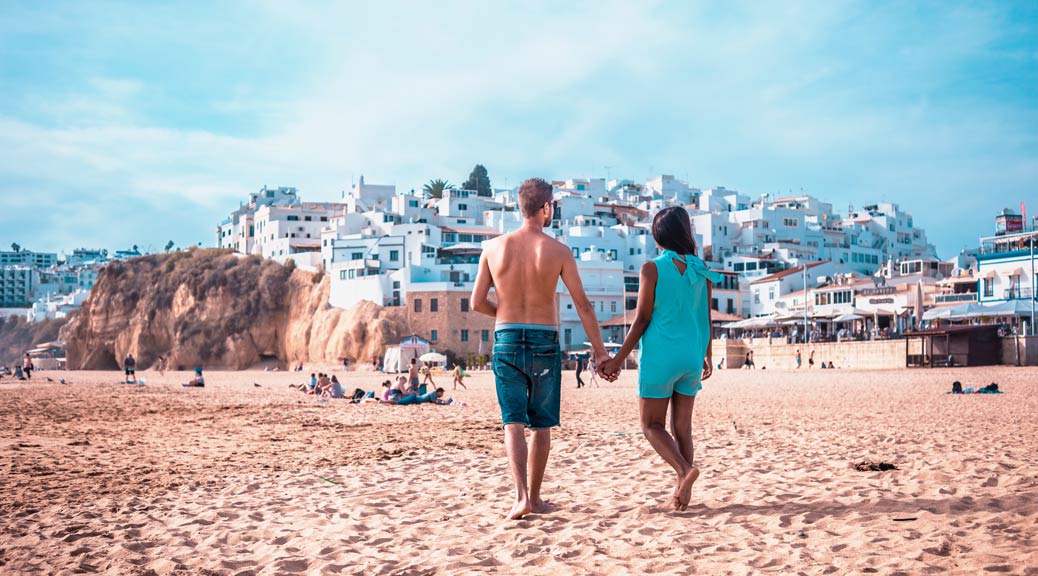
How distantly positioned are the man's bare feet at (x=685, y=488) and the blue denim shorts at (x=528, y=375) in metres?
0.79

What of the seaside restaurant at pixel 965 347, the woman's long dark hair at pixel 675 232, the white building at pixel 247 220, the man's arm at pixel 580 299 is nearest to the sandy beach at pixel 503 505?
the man's arm at pixel 580 299

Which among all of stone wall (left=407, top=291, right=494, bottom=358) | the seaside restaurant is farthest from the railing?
stone wall (left=407, top=291, right=494, bottom=358)

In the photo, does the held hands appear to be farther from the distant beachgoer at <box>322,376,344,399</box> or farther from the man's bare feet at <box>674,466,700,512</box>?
the distant beachgoer at <box>322,376,344,399</box>

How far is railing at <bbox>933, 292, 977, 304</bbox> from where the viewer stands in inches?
2083

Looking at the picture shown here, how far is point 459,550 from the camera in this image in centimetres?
425

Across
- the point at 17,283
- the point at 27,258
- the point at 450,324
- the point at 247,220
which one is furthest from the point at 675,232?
the point at 27,258

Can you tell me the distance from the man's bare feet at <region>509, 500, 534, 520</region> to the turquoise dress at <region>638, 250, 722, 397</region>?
0.90 metres

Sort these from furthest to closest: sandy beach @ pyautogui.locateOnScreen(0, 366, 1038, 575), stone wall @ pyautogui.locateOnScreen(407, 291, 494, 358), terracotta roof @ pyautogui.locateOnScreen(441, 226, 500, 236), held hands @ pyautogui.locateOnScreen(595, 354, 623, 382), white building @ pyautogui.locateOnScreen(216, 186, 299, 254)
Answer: white building @ pyautogui.locateOnScreen(216, 186, 299, 254)
terracotta roof @ pyautogui.locateOnScreen(441, 226, 500, 236)
stone wall @ pyautogui.locateOnScreen(407, 291, 494, 358)
held hands @ pyautogui.locateOnScreen(595, 354, 623, 382)
sandy beach @ pyautogui.locateOnScreen(0, 366, 1038, 575)

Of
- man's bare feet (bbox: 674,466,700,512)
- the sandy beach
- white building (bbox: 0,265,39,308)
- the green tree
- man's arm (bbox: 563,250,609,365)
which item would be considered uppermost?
the green tree

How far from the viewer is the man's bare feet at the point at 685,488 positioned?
15.8 ft

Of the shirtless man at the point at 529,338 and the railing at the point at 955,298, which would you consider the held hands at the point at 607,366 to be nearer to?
the shirtless man at the point at 529,338

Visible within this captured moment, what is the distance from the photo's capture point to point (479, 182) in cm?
10244

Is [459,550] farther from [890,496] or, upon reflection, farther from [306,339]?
[306,339]

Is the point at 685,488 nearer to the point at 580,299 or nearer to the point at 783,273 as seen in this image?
the point at 580,299
